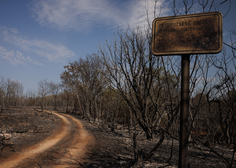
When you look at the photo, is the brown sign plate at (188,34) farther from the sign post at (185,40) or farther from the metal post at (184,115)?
the metal post at (184,115)

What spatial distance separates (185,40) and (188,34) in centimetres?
10

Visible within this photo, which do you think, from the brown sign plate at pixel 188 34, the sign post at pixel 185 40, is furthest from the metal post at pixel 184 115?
the brown sign plate at pixel 188 34

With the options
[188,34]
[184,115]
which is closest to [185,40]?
[188,34]

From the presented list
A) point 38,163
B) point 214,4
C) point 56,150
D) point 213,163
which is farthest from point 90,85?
point 214,4

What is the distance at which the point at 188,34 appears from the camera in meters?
2.28

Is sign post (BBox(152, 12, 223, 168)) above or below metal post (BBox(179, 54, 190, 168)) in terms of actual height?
above

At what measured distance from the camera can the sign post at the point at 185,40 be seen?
2180 millimetres

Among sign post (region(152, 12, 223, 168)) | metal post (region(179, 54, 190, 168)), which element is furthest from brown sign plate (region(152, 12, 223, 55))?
metal post (region(179, 54, 190, 168))

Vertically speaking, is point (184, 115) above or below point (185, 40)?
below

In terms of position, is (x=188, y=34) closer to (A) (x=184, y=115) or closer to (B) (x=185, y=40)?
(B) (x=185, y=40)

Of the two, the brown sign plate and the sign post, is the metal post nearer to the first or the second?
the sign post

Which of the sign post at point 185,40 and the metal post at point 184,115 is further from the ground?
the sign post at point 185,40

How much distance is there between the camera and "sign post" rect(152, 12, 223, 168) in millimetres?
2180

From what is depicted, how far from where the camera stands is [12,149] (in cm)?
819
